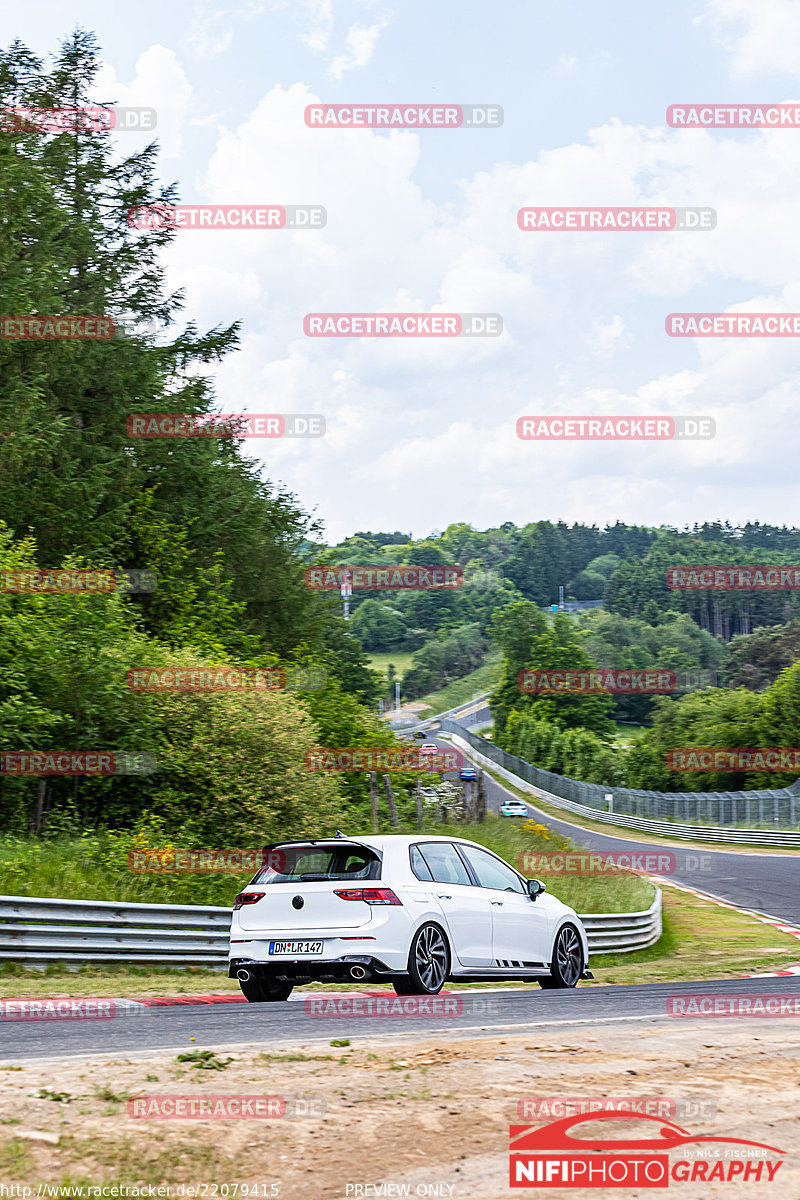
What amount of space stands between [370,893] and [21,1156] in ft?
17.8

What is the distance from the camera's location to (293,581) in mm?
38312

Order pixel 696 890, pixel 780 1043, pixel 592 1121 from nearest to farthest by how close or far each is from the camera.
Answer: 1. pixel 592 1121
2. pixel 780 1043
3. pixel 696 890

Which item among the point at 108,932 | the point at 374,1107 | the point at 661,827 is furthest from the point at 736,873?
the point at 374,1107

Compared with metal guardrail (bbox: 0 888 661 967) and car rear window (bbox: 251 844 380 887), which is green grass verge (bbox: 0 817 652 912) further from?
car rear window (bbox: 251 844 380 887)

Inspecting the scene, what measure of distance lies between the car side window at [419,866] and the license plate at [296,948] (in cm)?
106

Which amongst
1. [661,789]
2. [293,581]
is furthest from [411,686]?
[293,581]

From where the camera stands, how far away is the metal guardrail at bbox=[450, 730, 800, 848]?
167 feet

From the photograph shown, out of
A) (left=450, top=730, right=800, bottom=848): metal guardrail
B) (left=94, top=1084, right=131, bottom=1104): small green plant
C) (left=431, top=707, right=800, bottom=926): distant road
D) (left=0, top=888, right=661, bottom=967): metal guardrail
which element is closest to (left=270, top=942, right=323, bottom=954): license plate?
(left=0, top=888, right=661, bottom=967): metal guardrail

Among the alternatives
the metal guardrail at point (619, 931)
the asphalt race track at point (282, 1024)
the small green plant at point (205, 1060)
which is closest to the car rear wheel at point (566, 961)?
the asphalt race track at point (282, 1024)

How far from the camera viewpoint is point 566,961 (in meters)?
12.3

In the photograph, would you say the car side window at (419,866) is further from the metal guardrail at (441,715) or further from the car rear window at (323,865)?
the metal guardrail at (441,715)

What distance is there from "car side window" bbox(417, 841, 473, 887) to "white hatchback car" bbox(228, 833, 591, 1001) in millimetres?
11

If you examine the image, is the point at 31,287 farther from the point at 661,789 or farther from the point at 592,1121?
the point at 661,789

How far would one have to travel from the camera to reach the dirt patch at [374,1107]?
457 cm
